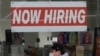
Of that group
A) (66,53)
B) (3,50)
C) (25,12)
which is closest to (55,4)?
(25,12)

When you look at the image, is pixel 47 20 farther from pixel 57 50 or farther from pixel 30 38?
pixel 57 50

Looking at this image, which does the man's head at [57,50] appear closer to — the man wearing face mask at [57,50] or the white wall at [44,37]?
the man wearing face mask at [57,50]

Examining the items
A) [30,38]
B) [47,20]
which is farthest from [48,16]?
[30,38]

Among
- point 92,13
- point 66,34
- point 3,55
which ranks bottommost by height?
point 3,55

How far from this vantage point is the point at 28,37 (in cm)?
576

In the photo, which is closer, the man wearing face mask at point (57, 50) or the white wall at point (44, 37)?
the white wall at point (44, 37)

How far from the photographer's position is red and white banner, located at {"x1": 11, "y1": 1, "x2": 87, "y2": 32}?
5.72m

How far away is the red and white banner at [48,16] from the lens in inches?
225

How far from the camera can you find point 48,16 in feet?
18.9

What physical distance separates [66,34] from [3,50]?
122 cm

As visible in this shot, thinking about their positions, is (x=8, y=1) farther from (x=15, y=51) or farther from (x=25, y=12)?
(x=15, y=51)

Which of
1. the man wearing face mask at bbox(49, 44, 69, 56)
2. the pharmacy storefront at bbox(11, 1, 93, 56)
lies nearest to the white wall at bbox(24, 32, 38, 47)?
the pharmacy storefront at bbox(11, 1, 93, 56)

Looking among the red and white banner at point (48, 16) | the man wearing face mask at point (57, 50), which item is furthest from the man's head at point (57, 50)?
the red and white banner at point (48, 16)

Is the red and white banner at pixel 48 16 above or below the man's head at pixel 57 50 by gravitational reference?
above
